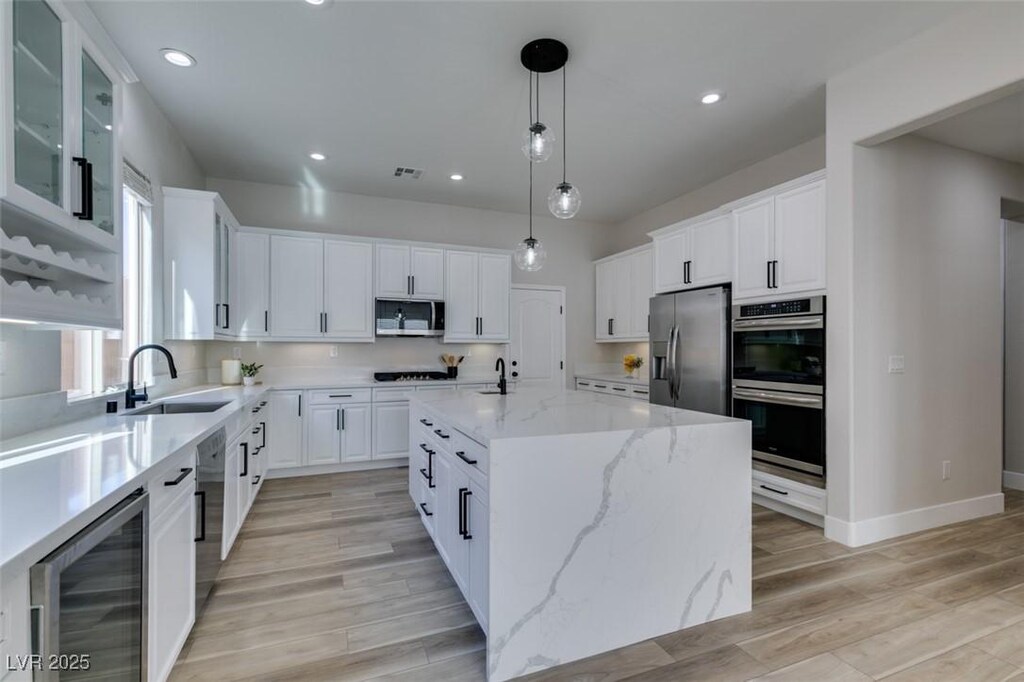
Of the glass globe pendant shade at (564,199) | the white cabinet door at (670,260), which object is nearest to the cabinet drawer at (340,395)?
the glass globe pendant shade at (564,199)

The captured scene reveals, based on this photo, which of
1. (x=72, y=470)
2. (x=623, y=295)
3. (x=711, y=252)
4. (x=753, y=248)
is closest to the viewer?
(x=72, y=470)

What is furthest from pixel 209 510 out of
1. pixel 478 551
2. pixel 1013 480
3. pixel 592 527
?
pixel 1013 480

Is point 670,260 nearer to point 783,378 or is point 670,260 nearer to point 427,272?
point 783,378

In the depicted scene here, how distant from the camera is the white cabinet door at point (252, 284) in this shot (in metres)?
4.55

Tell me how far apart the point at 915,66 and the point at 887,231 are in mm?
956

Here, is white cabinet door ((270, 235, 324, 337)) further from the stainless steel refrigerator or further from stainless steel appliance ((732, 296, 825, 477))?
stainless steel appliance ((732, 296, 825, 477))

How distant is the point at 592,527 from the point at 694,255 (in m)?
3.21

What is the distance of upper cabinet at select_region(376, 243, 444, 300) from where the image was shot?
5.09m

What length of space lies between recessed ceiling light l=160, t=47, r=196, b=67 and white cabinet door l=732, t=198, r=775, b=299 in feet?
13.0

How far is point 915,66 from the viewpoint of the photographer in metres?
2.60

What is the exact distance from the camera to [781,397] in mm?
3375

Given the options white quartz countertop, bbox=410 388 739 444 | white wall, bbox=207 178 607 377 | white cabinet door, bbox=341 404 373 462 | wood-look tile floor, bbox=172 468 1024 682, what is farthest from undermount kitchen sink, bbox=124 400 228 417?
white wall, bbox=207 178 607 377

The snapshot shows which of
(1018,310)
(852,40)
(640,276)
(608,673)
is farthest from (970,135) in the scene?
(608,673)

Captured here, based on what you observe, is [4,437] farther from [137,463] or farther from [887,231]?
[887,231]
